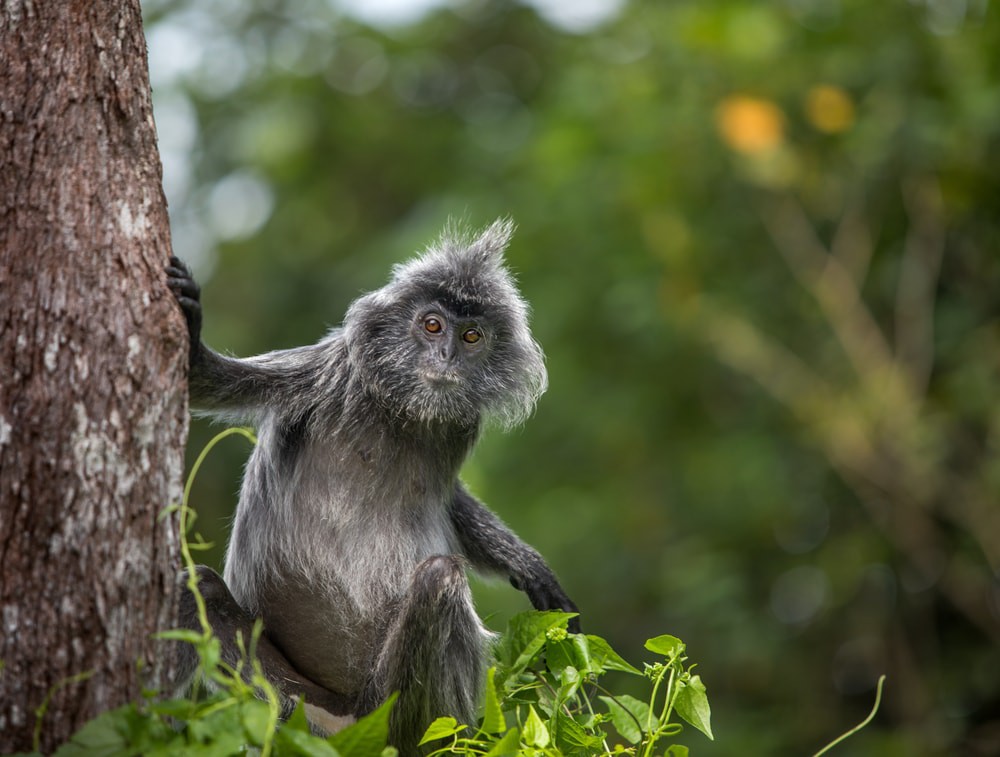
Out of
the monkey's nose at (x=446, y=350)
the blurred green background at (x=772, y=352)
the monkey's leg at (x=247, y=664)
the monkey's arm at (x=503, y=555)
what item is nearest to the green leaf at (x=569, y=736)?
the monkey's leg at (x=247, y=664)

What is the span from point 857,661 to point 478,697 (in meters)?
6.10

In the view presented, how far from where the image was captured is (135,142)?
2984mm

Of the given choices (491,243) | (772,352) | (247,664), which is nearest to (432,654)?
(247,664)

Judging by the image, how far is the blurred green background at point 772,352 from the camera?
811cm

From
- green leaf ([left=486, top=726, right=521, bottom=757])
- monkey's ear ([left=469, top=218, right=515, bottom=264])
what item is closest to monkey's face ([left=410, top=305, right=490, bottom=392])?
monkey's ear ([left=469, top=218, right=515, bottom=264])

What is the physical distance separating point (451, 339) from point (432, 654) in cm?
126

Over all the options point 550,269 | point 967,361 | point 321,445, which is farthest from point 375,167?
point 321,445

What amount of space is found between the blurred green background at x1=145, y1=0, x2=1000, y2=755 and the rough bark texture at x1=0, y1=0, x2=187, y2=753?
546 centimetres

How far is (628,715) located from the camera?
135 inches

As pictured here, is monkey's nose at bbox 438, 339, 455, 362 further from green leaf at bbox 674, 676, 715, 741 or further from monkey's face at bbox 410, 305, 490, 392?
green leaf at bbox 674, 676, 715, 741

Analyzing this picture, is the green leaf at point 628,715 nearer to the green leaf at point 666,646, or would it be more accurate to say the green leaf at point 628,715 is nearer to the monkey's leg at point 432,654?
the green leaf at point 666,646

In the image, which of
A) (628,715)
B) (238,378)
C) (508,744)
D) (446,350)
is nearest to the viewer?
(508,744)

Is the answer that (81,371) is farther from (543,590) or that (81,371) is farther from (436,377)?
(543,590)

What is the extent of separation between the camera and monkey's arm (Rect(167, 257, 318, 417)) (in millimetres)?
3969
